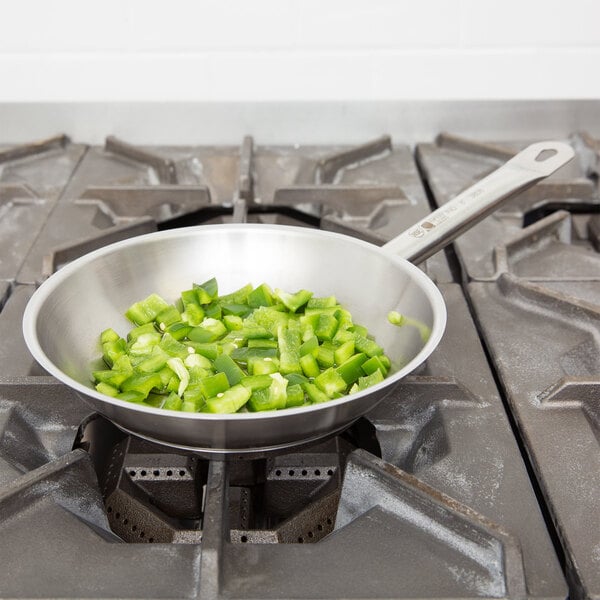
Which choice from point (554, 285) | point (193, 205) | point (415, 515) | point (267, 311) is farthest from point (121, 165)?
point (415, 515)

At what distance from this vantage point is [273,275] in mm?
892

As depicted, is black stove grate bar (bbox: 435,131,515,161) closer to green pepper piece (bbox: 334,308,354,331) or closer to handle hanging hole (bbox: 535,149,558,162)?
handle hanging hole (bbox: 535,149,558,162)

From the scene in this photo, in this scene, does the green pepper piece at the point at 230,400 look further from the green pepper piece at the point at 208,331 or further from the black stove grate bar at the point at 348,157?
the black stove grate bar at the point at 348,157

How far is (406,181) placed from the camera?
121 cm

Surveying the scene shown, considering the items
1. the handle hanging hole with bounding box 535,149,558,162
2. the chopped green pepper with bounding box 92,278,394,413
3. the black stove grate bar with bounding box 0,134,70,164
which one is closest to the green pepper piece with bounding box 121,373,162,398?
the chopped green pepper with bounding box 92,278,394,413

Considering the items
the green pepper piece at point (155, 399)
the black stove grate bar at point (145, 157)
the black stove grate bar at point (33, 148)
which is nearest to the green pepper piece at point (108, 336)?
the green pepper piece at point (155, 399)

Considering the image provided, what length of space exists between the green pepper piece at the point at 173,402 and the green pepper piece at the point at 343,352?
16 cm

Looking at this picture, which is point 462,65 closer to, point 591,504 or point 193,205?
point 193,205

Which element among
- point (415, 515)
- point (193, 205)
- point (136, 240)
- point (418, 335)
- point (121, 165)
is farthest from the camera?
point (121, 165)

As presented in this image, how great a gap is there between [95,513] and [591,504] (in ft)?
1.35

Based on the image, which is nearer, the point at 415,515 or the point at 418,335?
the point at 415,515

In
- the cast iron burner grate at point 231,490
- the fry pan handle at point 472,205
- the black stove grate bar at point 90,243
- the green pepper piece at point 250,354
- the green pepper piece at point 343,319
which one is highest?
the fry pan handle at point 472,205

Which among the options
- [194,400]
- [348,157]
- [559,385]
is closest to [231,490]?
[194,400]

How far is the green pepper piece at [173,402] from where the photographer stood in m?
0.69
